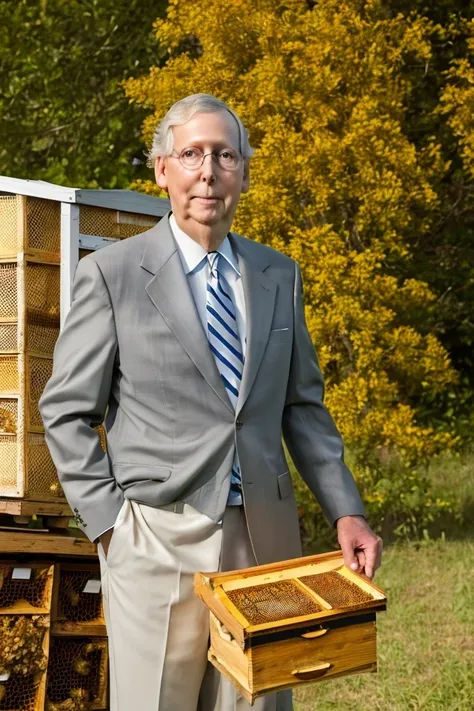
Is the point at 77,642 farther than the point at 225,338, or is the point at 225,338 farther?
the point at 77,642

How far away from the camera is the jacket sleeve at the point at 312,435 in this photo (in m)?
3.24

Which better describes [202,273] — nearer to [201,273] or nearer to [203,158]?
[201,273]

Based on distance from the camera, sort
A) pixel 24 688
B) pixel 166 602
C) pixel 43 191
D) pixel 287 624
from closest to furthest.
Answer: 1. pixel 287 624
2. pixel 166 602
3. pixel 43 191
4. pixel 24 688

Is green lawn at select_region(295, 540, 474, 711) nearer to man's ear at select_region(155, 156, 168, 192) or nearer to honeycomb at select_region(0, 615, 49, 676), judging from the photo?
honeycomb at select_region(0, 615, 49, 676)

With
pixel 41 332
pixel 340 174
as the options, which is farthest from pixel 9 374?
pixel 340 174

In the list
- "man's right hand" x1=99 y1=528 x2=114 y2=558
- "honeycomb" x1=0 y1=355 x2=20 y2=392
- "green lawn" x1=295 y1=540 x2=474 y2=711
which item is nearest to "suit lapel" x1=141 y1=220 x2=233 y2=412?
"man's right hand" x1=99 y1=528 x2=114 y2=558

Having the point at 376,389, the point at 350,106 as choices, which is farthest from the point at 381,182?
the point at 376,389

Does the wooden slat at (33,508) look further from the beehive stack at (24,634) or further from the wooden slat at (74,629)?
the wooden slat at (74,629)

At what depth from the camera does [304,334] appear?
3.29 meters

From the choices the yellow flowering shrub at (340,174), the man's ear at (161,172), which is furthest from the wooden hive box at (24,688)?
the yellow flowering shrub at (340,174)

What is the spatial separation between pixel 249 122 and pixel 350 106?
→ 0.80 metres

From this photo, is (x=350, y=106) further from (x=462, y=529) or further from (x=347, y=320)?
(x=462, y=529)

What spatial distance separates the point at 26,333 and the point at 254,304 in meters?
1.95

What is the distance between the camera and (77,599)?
5141mm
